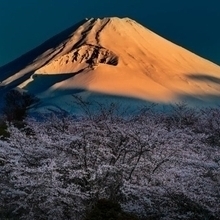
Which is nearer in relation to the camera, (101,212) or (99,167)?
(101,212)

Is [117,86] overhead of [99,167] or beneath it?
overhead

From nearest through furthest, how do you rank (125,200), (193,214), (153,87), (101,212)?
(101,212) → (193,214) → (125,200) → (153,87)

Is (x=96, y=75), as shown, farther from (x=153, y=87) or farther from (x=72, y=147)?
(x=72, y=147)

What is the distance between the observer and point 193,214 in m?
10.0

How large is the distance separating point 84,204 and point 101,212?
218 cm

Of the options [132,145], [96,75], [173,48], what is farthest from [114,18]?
[132,145]

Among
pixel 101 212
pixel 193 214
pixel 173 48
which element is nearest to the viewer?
pixel 101 212

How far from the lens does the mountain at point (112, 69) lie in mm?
60219

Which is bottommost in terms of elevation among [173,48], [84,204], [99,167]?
[84,204]

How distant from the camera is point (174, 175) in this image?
10.9 metres

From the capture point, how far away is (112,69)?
64625 millimetres

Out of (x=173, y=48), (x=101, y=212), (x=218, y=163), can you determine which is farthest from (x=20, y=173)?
(x=173, y=48)

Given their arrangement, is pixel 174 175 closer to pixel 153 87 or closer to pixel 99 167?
pixel 99 167

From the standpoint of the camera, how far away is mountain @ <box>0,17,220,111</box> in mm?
60219
